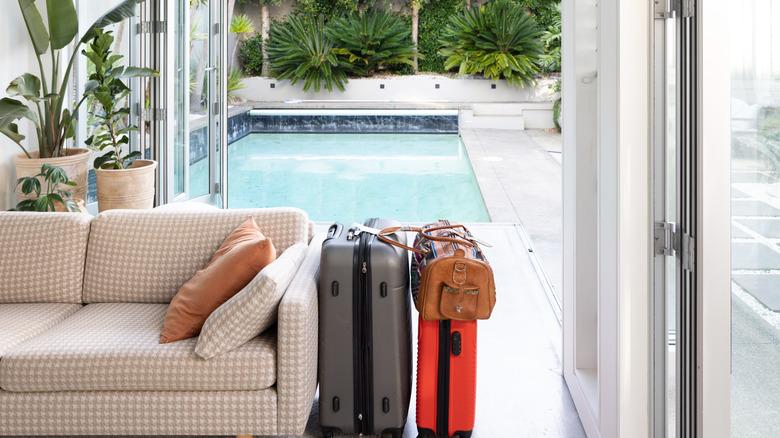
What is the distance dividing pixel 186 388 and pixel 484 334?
1.97 metres

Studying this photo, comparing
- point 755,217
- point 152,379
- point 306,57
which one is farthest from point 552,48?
point 755,217

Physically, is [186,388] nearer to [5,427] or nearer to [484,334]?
[5,427]

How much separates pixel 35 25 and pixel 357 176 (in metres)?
6.00

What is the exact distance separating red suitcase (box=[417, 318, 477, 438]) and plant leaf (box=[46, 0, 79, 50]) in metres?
3.08

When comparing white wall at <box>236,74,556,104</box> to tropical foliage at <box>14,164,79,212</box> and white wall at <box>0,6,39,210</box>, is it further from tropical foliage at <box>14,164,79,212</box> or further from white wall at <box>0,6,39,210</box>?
tropical foliage at <box>14,164,79,212</box>

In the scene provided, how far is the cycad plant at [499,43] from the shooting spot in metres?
16.4

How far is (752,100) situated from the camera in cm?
204

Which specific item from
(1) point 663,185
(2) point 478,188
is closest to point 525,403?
(1) point 663,185

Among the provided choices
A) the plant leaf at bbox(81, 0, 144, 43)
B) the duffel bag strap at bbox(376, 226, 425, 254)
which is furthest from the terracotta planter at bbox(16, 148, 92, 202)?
the duffel bag strap at bbox(376, 226, 425, 254)

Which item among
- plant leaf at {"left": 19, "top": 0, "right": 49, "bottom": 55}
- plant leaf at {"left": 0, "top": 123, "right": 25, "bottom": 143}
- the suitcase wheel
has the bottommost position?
the suitcase wheel

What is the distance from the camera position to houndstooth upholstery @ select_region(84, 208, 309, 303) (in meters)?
3.46

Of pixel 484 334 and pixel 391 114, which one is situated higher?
pixel 391 114

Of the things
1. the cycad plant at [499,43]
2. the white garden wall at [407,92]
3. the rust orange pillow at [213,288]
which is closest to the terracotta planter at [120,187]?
the rust orange pillow at [213,288]

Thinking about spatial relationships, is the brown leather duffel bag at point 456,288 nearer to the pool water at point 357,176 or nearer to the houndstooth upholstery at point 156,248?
the houndstooth upholstery at point 156,248
